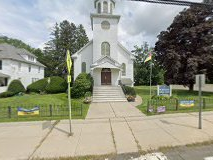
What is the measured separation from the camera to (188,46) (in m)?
20.7

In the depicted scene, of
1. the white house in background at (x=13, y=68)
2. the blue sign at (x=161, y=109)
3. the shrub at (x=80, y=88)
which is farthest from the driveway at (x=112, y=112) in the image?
the white house in background at (x=13, y=68)

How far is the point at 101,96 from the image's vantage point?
51.3ft

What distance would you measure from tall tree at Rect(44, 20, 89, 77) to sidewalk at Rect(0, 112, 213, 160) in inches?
1472

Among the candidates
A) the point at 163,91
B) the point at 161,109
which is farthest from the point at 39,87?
the point at 161,109

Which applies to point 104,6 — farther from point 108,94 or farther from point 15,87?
point 15,87

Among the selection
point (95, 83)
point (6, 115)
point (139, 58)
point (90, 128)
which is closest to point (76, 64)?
point (95, 83)

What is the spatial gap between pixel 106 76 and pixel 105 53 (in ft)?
11.3

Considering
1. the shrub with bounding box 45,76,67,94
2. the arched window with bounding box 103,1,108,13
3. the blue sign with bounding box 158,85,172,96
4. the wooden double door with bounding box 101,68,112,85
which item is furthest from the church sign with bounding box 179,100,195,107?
the arched window with bounding box 103,1,108,13

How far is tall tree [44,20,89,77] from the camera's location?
Answer: 43656 millimetres

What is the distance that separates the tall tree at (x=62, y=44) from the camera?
43656 mm

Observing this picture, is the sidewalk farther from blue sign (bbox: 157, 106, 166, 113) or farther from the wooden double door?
the wooden double door

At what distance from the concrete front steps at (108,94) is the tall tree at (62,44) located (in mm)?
28332

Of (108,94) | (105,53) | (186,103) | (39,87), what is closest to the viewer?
(186,103)

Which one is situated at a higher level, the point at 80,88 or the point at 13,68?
the point at 13,68
